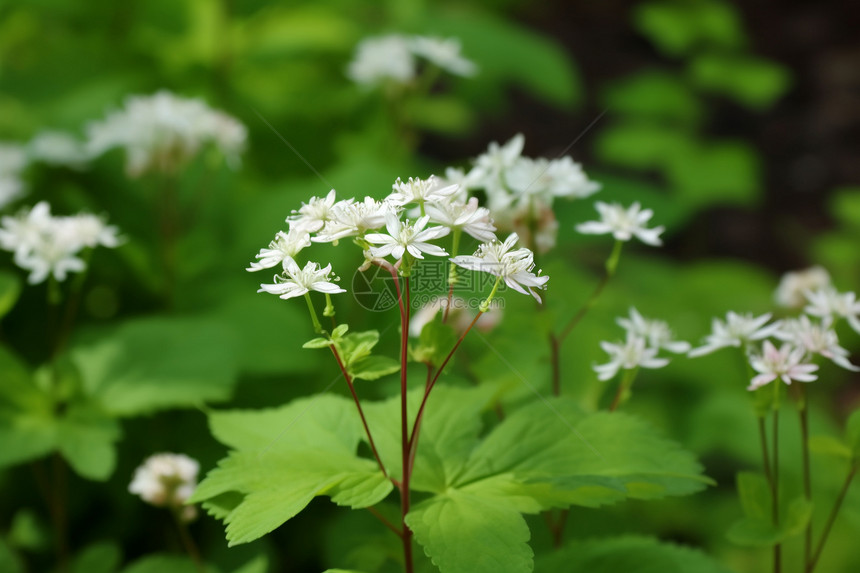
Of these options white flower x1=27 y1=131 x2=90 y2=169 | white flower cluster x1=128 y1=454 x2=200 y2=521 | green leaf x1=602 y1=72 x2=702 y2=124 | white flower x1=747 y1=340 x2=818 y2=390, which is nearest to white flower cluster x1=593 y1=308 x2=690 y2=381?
white flower x1=747 y1=340 x2=818 y2=390

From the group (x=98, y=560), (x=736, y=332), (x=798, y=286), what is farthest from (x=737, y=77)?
(x=98, y=560)

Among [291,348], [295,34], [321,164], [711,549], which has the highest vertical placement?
[295,34]

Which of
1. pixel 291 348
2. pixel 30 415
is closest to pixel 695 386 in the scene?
pixel 291 348

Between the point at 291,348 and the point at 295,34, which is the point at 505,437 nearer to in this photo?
the point at 291,348

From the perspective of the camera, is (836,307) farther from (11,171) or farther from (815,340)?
(11,171)

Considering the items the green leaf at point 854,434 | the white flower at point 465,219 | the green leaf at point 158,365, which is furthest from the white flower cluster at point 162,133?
the green leaf at point 854,434

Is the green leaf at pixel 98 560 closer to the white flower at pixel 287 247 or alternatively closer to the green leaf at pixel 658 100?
the white flower at pixel 287 247

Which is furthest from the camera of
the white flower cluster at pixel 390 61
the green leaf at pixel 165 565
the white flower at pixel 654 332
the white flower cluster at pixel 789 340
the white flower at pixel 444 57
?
the white flower cluster at pixel 390 61

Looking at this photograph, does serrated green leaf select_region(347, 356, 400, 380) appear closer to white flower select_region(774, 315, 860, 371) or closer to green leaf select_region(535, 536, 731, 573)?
green leaf select_region(535, 536, 731, 573)
